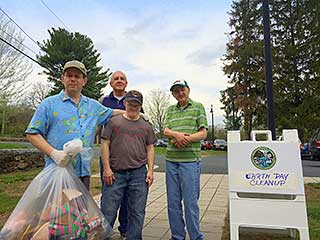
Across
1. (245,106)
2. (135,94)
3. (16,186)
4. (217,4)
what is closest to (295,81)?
(245,106)

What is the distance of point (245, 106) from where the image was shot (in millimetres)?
21766

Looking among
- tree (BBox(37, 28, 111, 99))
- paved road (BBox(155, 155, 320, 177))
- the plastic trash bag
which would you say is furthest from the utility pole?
tree (BBox(37, 28, 111, 99))

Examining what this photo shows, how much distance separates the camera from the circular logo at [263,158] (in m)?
2.50

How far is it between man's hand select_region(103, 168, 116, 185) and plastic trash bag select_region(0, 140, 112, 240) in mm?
466

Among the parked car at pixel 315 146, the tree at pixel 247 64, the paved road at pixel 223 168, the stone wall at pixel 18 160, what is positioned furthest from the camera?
the tree at pixel 247 64

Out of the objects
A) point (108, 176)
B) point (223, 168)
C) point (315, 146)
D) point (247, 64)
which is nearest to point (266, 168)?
point (108, 176)

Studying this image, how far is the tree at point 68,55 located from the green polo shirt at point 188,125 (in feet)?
66.4

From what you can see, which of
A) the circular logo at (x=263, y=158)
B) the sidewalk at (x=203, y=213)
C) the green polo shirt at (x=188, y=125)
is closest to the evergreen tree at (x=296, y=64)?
the sidewalk at (x=203, y=213)

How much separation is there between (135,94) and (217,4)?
303cm

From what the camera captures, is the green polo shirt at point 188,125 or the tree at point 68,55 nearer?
the green polo shirt at point 188,125

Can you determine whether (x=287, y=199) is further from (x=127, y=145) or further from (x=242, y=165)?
(x=127, y=145)

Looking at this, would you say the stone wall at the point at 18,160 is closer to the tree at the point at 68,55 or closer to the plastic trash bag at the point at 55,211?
the plastic trash bag at the point at 55,211

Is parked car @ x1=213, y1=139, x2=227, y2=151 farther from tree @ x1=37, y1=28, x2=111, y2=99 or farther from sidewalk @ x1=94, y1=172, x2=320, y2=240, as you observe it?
sidewalk @ x1=94, y1=172, x2=320, y2=240

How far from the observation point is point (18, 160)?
365 inches
